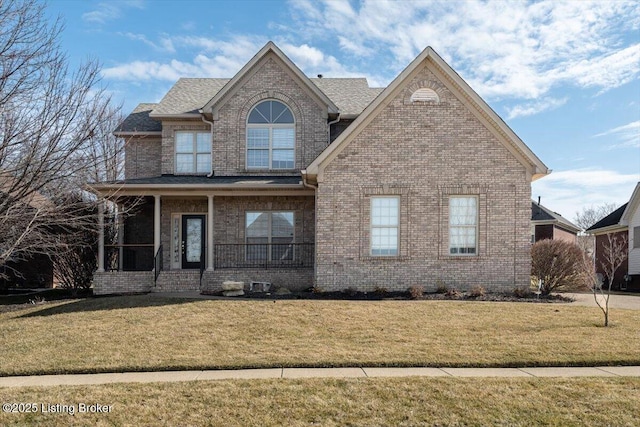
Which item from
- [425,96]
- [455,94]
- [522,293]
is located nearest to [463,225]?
[522,293]

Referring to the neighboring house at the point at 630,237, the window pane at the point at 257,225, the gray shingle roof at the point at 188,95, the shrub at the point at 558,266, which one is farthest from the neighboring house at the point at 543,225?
the gray shingle roof at the point at 188,95

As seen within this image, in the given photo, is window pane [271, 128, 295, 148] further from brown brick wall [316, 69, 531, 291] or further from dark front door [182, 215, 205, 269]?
dark front door [182, 215, 205, 269]

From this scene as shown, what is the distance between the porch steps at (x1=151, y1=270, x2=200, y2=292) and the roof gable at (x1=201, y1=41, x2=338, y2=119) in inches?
246

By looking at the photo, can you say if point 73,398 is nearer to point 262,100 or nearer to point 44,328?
point 44,328

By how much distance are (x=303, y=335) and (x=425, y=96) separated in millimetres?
9093

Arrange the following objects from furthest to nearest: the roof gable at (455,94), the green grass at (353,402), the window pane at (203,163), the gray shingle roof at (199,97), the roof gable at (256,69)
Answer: the gray shingle roof at (199,97), the window pane at (203,163), the roof gable at (256,69), the roof gable at (455,94), the green grass at (353,402)

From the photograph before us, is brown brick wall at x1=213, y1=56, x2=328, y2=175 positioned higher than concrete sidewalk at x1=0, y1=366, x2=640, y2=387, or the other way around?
brown brick wall at x1=213, y1=56, x2=328, y2=175

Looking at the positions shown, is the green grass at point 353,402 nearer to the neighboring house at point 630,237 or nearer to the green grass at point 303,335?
the green grass at point 303,335

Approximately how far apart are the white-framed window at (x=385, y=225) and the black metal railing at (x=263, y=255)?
132 inches

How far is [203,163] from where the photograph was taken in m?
17.9

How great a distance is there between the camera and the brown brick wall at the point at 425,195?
14.0 metres

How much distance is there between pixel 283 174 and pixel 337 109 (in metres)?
3.32

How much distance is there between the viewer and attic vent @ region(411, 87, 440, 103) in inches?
562

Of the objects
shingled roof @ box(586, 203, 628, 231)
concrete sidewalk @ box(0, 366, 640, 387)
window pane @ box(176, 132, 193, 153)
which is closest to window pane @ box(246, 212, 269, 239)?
window pane @ box(176, 132, 193, 153)
